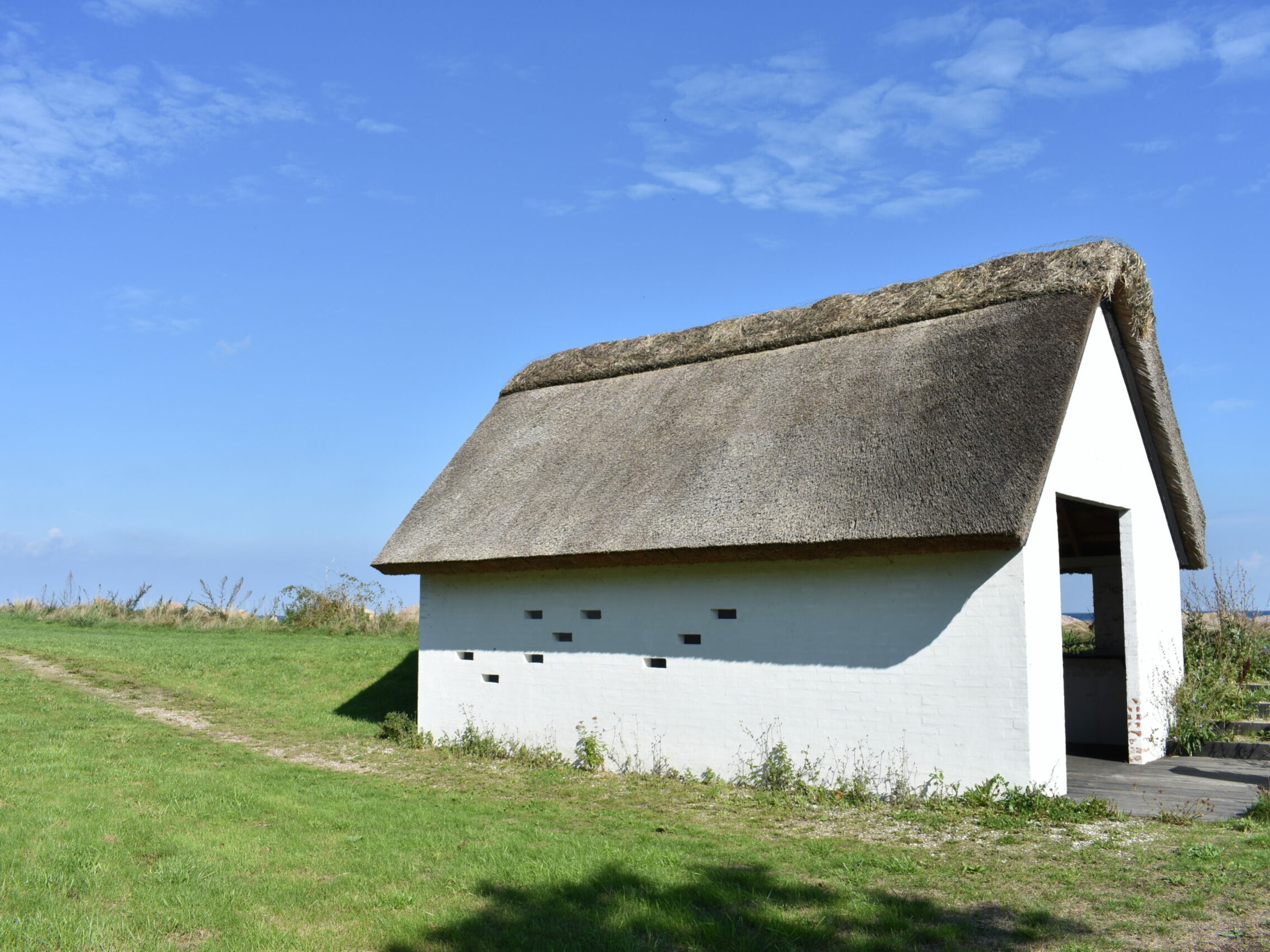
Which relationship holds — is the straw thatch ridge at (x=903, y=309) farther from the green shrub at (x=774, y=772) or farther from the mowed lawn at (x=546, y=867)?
the mowed lawn at (x=546, y=867)

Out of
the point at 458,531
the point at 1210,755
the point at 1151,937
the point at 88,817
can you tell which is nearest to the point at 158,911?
the point at 88,817

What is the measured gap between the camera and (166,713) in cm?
1575

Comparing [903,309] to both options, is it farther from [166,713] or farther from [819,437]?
[166,713]

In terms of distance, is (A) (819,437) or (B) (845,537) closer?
(B) (845,537)

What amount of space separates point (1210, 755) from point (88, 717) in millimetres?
15518

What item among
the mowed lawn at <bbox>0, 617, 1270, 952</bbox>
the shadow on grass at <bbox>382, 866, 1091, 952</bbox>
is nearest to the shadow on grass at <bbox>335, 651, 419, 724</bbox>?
the mowed lawn at <bbox>0, 617, 1270, 952</bbox>

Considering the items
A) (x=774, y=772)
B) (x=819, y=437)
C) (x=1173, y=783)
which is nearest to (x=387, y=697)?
(x=774, y=772)

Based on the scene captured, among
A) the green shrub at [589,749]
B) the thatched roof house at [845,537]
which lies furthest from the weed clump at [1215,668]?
the green shrub at [589,749]

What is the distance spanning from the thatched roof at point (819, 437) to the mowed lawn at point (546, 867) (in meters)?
2.66

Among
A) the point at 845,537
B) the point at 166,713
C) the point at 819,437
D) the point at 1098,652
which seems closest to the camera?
the point at 845,537

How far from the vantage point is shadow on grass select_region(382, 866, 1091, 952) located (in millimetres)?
5566

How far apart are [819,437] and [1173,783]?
5.11m

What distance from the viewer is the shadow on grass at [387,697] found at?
1638 centimetres

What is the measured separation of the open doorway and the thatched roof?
110 centimetres
